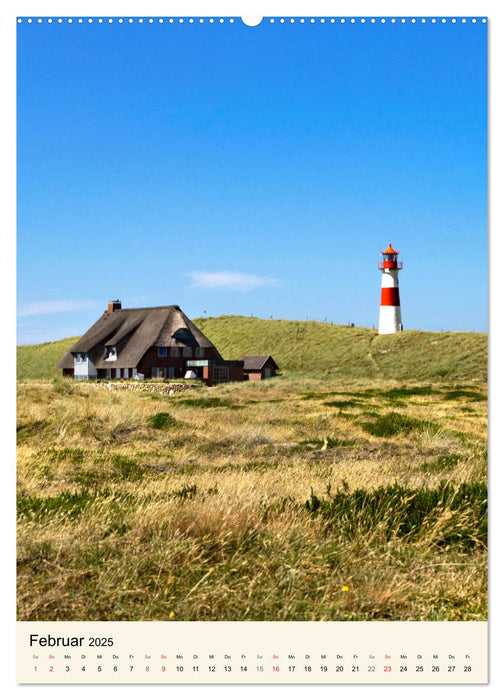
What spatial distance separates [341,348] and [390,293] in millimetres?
38274

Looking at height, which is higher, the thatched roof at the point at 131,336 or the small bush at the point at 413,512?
the thatched roof at the point at 131,336

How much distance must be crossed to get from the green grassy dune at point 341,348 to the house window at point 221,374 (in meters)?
2.74

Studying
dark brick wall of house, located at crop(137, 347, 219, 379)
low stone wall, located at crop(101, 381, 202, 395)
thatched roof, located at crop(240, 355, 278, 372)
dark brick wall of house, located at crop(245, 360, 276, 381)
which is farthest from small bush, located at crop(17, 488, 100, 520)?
thatched roof, located at crop(240, 355, 278, 372)

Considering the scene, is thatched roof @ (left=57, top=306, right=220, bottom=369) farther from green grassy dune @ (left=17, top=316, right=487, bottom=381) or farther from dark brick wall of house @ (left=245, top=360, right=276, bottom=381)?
green grassy dune @ (left=17, top=316, right=487, bottom=381)

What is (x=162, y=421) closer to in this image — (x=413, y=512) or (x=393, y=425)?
(x=393, y=425)

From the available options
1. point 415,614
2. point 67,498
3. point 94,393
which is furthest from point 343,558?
point 94,393

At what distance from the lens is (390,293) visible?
671 inches

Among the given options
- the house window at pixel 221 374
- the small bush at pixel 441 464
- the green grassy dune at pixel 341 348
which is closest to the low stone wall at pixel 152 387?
the house window at pixel 221 374

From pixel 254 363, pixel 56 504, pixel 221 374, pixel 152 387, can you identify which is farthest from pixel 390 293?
pixel 254 363

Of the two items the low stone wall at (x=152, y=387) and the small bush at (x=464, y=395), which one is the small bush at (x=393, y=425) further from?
the low stone wall at (x=152, y=387)

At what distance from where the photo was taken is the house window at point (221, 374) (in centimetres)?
3004

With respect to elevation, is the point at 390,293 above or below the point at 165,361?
above
